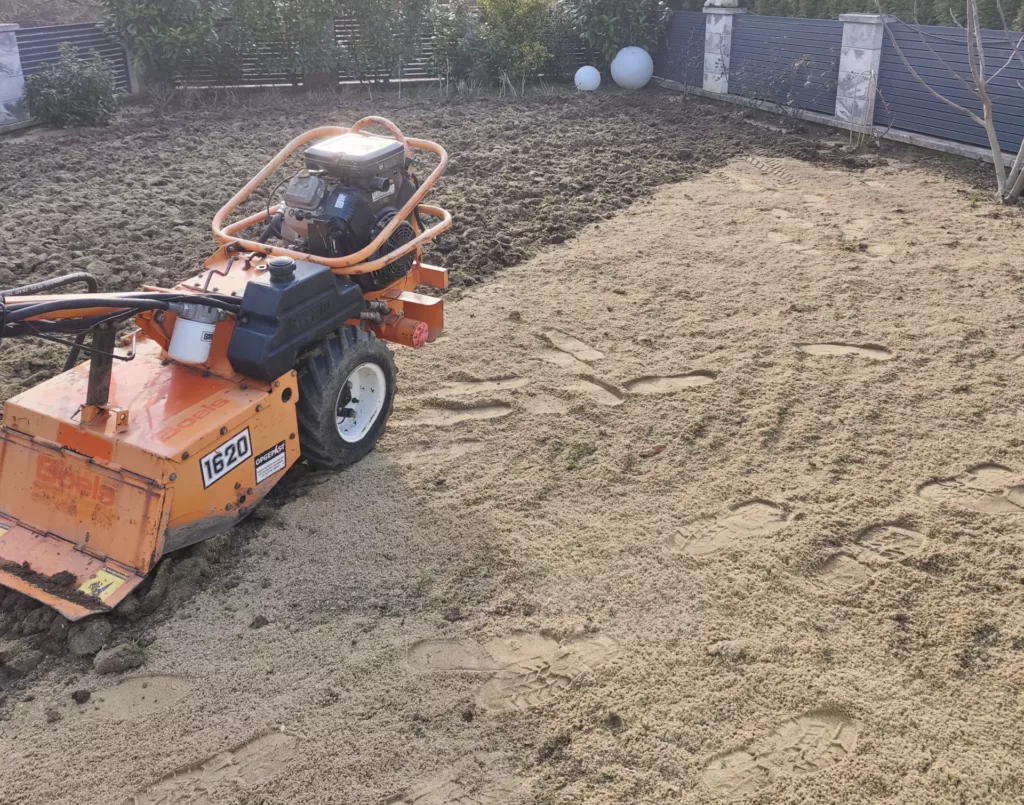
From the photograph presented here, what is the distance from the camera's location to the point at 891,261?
583 cm

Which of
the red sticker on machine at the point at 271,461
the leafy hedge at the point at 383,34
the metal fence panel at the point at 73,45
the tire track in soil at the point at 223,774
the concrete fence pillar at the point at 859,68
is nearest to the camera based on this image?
the tire track in soil at the point at 223,774

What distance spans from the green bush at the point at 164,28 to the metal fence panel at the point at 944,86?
772cm

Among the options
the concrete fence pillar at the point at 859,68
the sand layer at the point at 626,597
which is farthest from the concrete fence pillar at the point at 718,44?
the sand layer at the point at 626,597

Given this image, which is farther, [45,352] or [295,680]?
[45,352]

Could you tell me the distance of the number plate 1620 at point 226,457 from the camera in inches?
120

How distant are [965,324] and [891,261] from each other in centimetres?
102

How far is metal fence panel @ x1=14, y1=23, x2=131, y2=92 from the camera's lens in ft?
32.8

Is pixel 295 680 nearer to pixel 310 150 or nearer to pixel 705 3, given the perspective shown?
pixel 310 150

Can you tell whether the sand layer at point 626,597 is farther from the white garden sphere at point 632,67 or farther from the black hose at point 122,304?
the white garden sphere at point 632,67

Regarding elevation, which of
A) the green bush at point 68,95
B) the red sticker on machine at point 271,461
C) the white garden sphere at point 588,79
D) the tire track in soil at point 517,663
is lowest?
the tire track in soil at point 517,663

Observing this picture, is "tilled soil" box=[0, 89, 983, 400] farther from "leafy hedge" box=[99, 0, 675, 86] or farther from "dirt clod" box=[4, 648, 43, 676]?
"dirt clod" box=[4, 648, 43, 676]

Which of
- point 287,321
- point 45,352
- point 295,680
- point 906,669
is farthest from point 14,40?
point 906,669

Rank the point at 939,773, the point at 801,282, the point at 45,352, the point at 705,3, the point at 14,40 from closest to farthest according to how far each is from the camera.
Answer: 1. the point at 939,773
2. the point at 45,352
3. the point at 801,282
4. the point at 14,40
5. the point at 705,3

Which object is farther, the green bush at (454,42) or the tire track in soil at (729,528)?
the green bush at (454,42)
